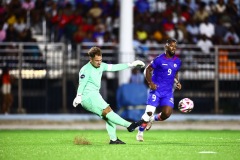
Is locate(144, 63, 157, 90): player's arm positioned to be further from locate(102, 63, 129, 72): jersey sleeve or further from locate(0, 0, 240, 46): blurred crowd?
locate(0, 0, 240, 46): blurred crowd

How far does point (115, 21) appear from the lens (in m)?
30.5

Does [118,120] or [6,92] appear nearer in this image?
[118,120]

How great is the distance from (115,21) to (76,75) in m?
3.91

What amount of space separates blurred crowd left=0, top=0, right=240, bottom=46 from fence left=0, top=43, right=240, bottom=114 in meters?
1.24

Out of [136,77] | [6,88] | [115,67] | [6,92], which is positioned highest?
[115,67]

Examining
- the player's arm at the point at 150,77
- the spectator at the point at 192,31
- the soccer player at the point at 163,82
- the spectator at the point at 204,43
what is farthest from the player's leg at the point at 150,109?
the spectator at the point at 192,31

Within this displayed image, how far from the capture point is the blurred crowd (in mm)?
29344

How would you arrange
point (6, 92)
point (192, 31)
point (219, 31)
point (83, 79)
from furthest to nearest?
point (219, 31)
point (192, 31)
point (6, 92)
point (83, 79)

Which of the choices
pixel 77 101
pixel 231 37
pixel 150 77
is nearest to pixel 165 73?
pixel 150 77

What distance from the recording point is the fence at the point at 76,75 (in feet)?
89.8

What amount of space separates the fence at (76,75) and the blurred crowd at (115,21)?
4.06 ft

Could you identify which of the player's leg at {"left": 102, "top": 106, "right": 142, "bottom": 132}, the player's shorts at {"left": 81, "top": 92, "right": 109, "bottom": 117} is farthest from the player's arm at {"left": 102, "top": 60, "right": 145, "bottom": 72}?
the player's leg at {"left": 102, "top": 106, "right": 142, "bottom": 132}

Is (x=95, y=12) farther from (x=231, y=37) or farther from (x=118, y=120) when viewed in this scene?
(x=118, y=120)

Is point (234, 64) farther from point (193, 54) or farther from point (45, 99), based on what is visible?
point (45, 99)
